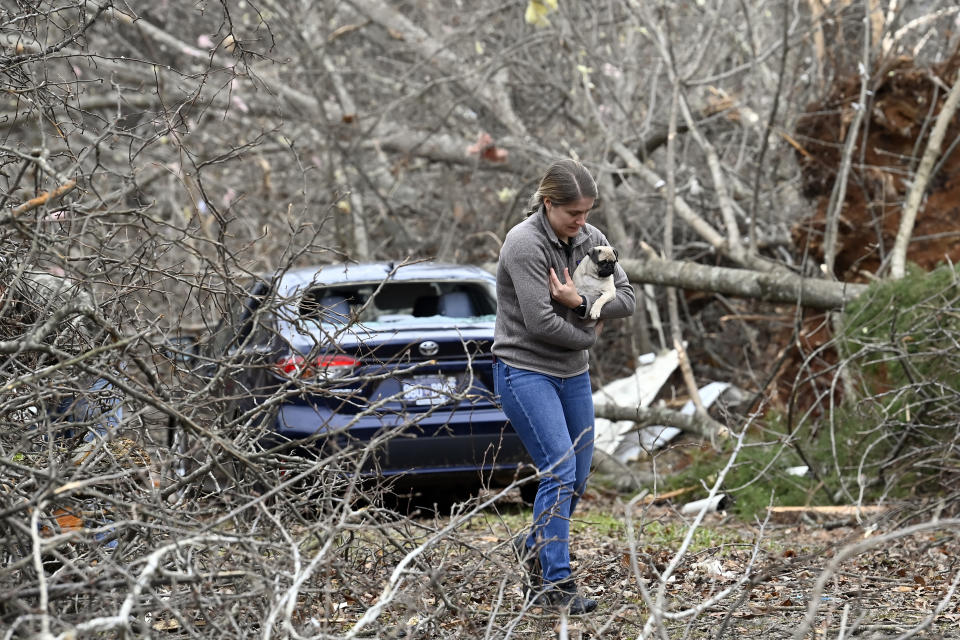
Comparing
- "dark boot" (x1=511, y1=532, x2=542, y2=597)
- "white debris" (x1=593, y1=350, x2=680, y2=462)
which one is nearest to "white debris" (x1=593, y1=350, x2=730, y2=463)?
"white debris" (x1=593, y1=350, x2=680, y2=462)

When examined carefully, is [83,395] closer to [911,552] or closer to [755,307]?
[911,552]

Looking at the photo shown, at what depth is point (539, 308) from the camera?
4.86m

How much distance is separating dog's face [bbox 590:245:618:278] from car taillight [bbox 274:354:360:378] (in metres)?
1.17

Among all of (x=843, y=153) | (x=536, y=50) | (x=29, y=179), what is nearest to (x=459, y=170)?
(x=536, y=50)

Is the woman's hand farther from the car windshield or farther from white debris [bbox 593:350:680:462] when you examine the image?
white debris [bbox 593:350:680:462]

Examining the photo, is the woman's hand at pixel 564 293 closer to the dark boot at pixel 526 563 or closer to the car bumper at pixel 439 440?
the dark boot at pixel 526 563

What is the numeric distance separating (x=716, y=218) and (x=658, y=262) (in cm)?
288

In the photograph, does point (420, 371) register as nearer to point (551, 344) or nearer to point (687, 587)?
point (551, 344)

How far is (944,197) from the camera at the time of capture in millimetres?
9547

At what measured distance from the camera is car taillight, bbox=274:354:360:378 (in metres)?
4.88

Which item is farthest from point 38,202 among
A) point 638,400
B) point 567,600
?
point 638,400

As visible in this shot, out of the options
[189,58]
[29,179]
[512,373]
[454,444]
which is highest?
[189,58]

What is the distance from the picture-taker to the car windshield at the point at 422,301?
755cm

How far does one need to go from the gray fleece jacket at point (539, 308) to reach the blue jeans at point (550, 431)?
7cm
